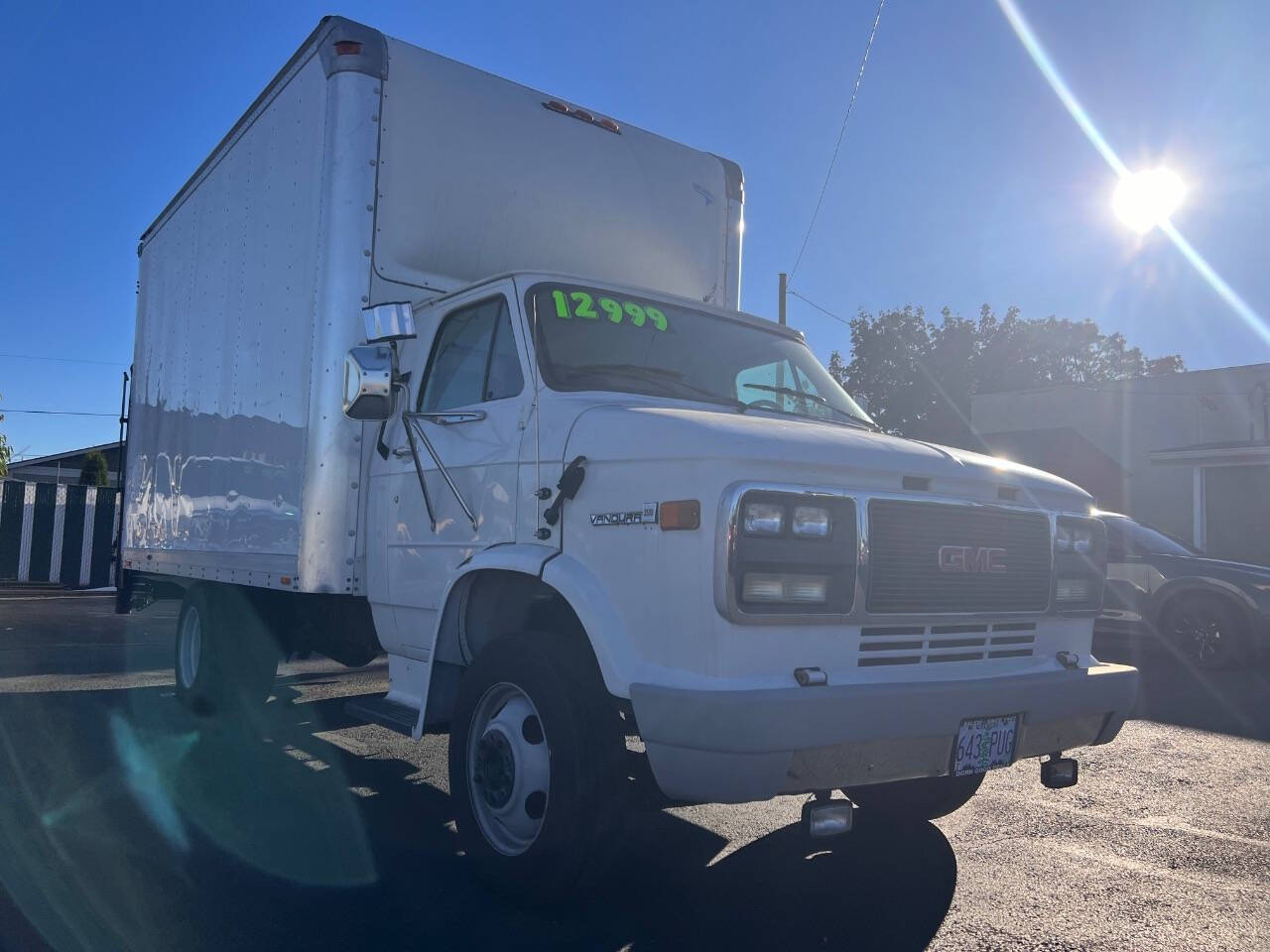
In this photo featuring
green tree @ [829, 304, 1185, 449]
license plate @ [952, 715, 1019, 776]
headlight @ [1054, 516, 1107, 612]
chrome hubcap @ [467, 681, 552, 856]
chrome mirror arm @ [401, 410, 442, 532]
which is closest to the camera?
license plate @ [952, 715, 1019, 776]

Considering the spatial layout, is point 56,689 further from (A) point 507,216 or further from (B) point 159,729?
(A) point 507,216

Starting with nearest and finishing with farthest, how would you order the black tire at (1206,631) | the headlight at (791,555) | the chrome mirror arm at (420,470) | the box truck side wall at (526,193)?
the headlight at (791,555) → the chrome mirror arm at (420,470) → the box truck side wall at (526,193) → the black tire at (1206,631)

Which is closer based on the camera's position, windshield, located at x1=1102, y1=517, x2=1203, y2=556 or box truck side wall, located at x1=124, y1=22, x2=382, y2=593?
box truck side wall, located at x1=124, y1=22, x2=382, y2=593

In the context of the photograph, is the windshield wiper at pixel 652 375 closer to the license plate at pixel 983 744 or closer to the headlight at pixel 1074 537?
the headlight at pixel 1074 537

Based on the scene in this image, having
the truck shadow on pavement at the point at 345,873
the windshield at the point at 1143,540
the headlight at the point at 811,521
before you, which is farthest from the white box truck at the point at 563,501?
the windshield at the point at 1143,540

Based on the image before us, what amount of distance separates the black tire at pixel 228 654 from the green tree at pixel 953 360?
145ft

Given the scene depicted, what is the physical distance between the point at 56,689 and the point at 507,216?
211 inches

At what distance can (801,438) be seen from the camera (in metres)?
3.53

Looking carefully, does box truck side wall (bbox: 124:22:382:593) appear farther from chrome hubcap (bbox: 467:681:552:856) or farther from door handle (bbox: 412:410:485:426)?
chrome hubcap (bbox: 467:681:552:856)

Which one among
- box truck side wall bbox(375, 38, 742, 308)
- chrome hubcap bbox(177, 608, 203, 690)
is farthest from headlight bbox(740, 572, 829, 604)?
chrome hubcap bbox(177, 608, 203, 690)

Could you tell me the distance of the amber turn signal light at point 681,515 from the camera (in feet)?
10.9

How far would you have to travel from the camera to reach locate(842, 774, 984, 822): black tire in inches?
188

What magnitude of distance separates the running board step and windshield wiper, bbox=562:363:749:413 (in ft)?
5.37

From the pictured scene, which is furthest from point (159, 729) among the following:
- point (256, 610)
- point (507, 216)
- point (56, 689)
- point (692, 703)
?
point (692, 703)
